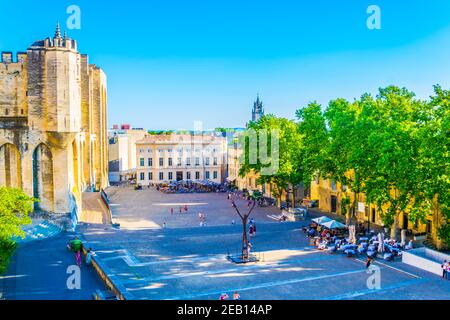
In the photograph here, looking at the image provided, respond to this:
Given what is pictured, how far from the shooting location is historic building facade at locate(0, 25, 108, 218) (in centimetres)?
3825

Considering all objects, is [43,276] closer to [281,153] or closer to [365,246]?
[365,246]

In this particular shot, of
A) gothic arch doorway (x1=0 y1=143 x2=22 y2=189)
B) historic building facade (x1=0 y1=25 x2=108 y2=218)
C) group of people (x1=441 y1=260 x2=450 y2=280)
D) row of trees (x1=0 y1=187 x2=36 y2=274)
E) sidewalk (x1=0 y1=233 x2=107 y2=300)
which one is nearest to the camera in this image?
row of trees (x1=0 y1=187 x2=36 y2=274)

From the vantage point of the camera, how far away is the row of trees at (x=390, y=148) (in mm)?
28578

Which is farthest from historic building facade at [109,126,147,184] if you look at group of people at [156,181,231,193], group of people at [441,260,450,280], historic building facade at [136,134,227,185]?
group of people at [441,260,450,280]

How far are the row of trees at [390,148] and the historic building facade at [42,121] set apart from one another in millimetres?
21683

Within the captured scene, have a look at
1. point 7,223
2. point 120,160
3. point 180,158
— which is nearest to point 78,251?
point 7,223

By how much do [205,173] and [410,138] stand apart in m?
52.0

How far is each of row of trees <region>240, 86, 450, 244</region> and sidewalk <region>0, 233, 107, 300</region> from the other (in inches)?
790

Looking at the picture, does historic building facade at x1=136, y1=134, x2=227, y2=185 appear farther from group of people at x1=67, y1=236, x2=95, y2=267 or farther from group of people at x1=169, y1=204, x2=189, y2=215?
group of people at x1=67, y1=236, x2=95, y2=267

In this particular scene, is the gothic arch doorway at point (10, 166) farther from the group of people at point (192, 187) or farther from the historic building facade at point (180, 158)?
the historic building facade at point (180, 158)

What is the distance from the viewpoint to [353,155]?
34031mm

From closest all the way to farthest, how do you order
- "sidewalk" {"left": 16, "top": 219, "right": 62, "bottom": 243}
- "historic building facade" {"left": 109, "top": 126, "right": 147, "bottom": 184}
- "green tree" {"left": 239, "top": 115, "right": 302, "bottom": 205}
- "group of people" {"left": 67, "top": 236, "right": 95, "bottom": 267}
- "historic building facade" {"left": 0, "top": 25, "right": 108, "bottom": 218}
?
"group of people" {"left": 67, "top": 236, "right": 95, "bottom": 267}, "sidewalk" {"left": 16, "top": 219, "right": 62, "bottom": 243}, "historic building facade" {"left": 0, "top": 25, "right": 108, "bottom": 218}, "green tree" {"left": 239, "top": 115, "right": 302, "bottom": 205}, "historic building facade" {"left": 109, "top": 126, "right": 147, "bottom": 184}
